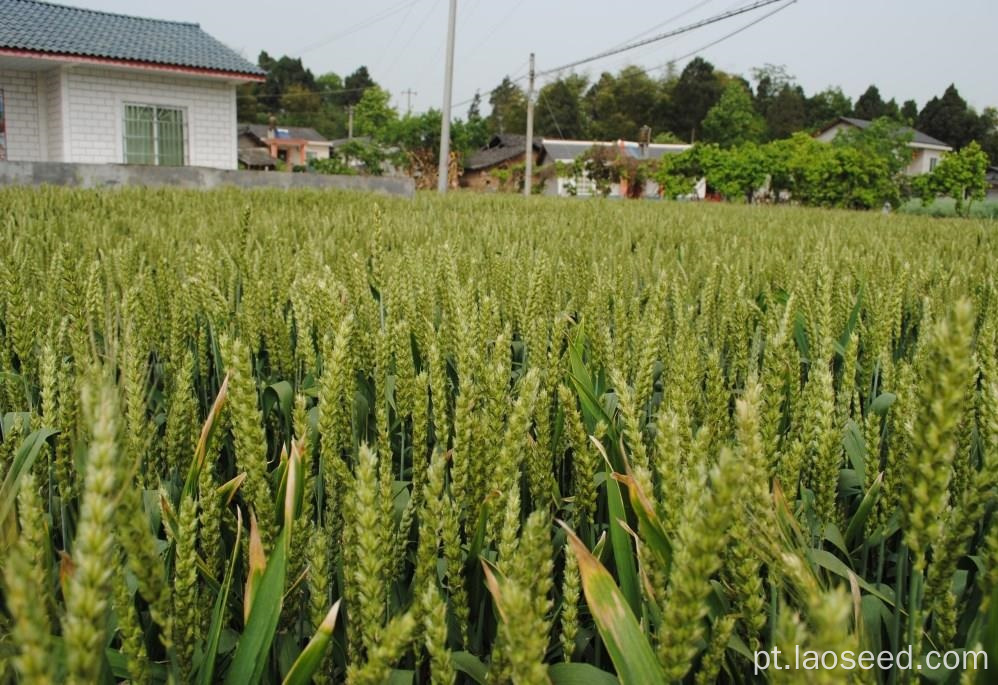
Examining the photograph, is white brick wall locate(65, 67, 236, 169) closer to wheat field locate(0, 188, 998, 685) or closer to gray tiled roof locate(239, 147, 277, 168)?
wheat field locate(0, 188, 998, 685)

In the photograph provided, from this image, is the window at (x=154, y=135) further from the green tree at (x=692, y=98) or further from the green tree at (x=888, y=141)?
the green tree at (x=692, y=98)

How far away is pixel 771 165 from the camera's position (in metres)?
20.5

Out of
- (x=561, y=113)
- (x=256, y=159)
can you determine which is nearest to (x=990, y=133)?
(x=561, y=113)

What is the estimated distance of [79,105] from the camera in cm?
1572

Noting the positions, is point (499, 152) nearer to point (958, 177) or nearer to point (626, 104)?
point (626, 104)

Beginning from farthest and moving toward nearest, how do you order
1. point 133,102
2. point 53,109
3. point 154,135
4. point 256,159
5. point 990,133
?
1. point 990,133
2. point 256,159
3. point 154,135
4. point 133,102
5. point 53,109

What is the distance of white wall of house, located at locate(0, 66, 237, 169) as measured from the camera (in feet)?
51.4

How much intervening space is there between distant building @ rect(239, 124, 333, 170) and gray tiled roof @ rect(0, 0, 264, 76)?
48.8m

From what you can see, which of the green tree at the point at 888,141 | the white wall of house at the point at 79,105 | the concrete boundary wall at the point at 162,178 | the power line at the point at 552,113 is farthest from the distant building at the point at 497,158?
the concrete boundary wall at the point at 162,178

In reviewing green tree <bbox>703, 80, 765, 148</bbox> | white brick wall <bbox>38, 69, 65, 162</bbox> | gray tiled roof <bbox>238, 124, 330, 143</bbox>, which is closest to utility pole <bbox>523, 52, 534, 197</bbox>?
white brick wall <bbox>38, 69, 65, 162</bbox>

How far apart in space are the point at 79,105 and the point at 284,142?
5533 cm

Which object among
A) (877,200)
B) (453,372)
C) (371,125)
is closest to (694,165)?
(877,200)

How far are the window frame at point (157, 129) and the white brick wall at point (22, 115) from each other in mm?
1777

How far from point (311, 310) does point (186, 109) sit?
18017mm
